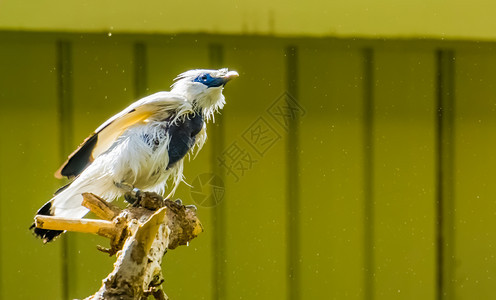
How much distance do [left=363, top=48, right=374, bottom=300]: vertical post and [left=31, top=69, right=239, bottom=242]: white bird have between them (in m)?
0.42

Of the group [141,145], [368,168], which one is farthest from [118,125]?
[368,168]

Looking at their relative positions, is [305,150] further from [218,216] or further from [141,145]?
[141,145]

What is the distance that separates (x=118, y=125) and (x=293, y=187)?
0.46 meters

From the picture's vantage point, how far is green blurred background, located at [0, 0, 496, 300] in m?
1.27

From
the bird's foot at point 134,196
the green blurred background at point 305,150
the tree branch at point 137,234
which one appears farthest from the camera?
the green blurred background at point 305,150

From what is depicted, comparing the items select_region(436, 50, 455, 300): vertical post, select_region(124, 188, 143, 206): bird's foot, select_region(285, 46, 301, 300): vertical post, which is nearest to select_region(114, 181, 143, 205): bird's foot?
select_region(124, 188, 143, 206): bird's foot

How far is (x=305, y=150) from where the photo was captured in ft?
4.32

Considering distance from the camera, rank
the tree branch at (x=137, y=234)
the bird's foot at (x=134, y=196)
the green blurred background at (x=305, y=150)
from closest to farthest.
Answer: the tree branch at (x=137, y=234) < the bird's foot at (x=134, y=196) < the green blurred background at (x=305, y=150)

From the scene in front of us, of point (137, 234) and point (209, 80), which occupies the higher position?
point (209, 80)

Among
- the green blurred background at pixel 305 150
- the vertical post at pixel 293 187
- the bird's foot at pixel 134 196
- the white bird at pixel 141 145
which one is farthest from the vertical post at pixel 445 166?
the bird's foot at pixel 134 196

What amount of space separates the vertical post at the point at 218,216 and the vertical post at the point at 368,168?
272 mm

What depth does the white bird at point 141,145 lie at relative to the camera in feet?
3.06

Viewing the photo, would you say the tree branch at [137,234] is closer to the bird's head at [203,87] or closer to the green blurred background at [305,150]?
the bird's head at [203,87]

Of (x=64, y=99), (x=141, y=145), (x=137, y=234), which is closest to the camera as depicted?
(x=137, y=234)
